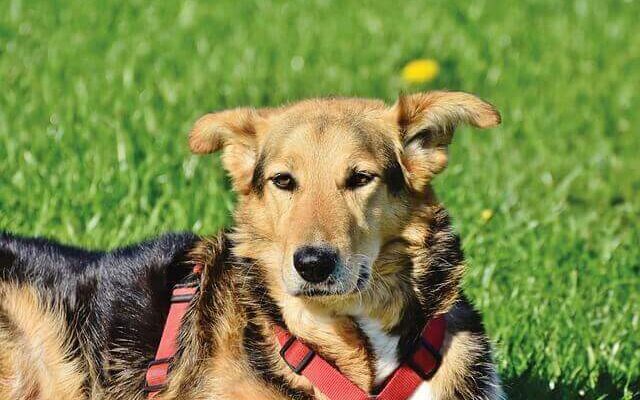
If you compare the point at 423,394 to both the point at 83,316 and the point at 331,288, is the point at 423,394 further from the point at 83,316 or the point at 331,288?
the point at 83,316

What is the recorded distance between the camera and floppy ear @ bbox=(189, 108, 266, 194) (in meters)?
4.70

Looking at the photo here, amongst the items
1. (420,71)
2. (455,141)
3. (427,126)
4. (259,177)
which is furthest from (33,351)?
(420,71)

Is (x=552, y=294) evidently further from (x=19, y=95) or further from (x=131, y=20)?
(x=131, y=20)

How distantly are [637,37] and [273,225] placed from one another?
6.94m

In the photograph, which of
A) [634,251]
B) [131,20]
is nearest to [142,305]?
[634,251]

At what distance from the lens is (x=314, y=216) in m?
4.27

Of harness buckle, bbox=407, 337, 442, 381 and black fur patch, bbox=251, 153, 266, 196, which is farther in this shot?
black fur patch, bbox=251, 153, 266, 196

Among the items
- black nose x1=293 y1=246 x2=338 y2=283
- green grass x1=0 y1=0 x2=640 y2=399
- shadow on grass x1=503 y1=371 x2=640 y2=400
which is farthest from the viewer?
green grass x1=0 y1=0 x2=640 y2=399

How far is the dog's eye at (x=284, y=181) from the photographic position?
14.6ft

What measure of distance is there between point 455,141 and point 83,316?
4188 millimetres

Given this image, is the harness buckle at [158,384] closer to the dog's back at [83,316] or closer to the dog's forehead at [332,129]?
the dog's back at [83,316]

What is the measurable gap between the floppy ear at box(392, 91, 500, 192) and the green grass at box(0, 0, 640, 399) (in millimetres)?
1320

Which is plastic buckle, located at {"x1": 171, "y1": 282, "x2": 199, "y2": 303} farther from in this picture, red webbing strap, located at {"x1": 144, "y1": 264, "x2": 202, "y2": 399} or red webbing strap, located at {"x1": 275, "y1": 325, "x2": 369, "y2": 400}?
red webbing strap, located at {"x1": 275, "y1": 325, "x2": 369, "y2": 400}

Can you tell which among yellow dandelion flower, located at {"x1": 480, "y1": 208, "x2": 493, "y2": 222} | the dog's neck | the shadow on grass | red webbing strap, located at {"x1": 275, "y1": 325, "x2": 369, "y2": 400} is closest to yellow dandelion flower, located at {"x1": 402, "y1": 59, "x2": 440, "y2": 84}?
yellow dandelion flower, located at {"x1": 480, "y1": 208, "x2": 493, "y2": 222}
